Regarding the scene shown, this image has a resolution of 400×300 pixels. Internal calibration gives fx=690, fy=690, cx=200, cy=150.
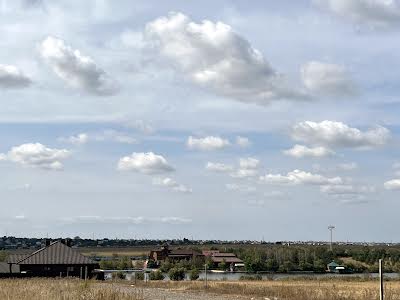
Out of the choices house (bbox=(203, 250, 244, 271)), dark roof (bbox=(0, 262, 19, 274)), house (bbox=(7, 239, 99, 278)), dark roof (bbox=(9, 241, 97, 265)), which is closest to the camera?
dark roof (bbox=(0, 262, 19, 274))

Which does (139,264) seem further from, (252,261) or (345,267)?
(345,267)

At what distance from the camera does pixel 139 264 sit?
137m

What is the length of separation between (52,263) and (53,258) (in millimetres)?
594

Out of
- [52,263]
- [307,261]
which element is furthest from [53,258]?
[307,261]

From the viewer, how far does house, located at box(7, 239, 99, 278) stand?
59531mm

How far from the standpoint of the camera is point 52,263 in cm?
6047

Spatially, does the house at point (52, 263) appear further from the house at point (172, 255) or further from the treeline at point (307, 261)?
the house at point (172, 255)

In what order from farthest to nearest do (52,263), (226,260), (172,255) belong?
(172,255), (226,260), (52,263)

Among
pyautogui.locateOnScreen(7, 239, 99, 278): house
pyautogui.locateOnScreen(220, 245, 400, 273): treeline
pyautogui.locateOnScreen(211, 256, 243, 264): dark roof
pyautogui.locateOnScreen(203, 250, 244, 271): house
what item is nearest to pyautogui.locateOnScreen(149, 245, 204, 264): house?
pyautogui.locateOnScreen(203, 250, 244, 271): house

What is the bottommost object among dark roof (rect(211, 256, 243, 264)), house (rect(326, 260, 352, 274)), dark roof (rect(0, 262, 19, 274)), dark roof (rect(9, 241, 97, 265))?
house (rect(326, 260, 352, 274))

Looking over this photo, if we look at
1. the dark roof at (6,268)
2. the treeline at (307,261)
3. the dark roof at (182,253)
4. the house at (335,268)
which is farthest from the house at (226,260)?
the dark roof at (6,268)

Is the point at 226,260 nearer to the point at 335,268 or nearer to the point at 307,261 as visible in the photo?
the point at 307,261

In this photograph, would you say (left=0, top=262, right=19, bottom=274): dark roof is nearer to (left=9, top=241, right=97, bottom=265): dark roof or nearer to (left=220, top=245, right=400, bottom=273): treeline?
(left=9, top=241, right=97, bottom=265): dark roof

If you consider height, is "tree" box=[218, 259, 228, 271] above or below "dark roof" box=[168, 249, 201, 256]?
below
